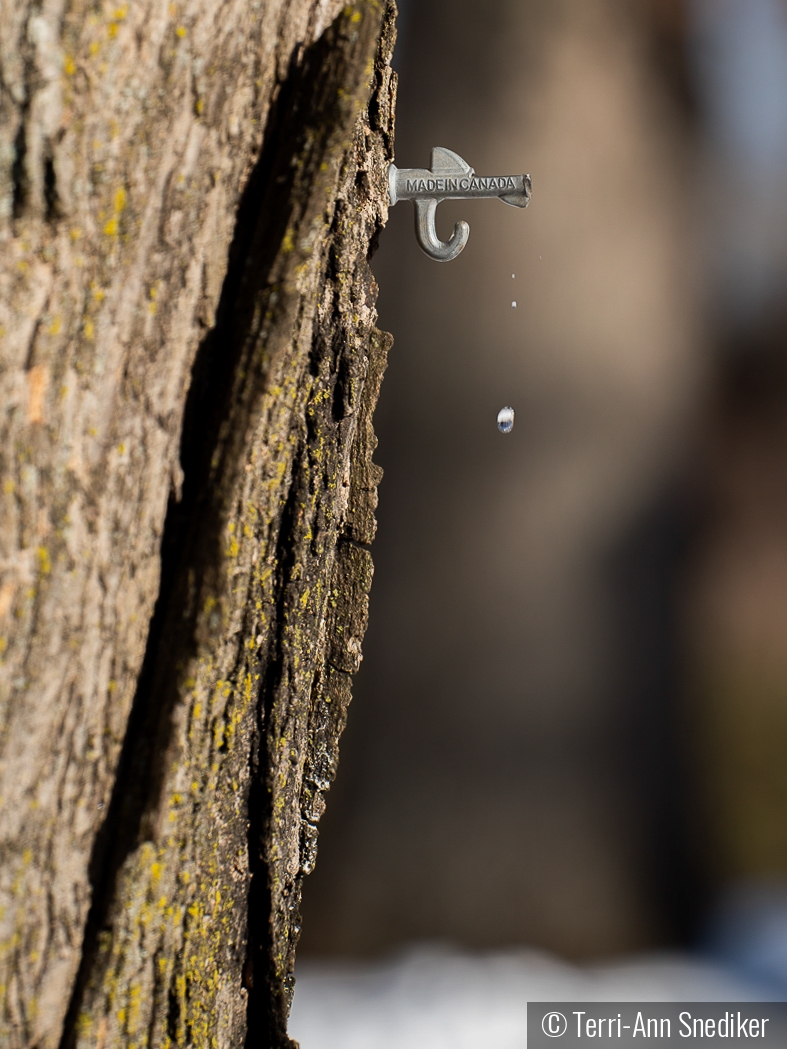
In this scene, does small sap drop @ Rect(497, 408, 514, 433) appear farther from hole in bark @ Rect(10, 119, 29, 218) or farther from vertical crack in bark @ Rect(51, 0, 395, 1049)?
hole in bark @ Rect(10, 119, 29, 218)

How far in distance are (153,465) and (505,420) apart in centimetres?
87

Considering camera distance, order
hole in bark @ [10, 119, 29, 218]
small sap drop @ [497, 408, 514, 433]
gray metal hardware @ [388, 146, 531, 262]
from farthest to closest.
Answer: small sap drop @ [497, 408, 514, 433]
gray metal hardware @ [388, 146, 531, 262]
hole in bark @ [10, 119, 29, 218]

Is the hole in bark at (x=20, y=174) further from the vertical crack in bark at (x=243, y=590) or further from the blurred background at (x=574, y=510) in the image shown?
the blurred background at (x=574, y=510)

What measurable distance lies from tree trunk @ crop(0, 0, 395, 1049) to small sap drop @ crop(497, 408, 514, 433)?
0.77 meters

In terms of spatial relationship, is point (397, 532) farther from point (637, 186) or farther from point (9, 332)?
point (9, 332)

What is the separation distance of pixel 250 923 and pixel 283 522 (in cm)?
21

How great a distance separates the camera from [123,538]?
34cm

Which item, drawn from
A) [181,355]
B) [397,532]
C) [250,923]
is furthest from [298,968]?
[181,355]

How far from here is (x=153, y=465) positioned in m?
0.35

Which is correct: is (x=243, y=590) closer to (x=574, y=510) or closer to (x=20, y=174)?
(x=20, y=174)

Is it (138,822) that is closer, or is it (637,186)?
(138,822)

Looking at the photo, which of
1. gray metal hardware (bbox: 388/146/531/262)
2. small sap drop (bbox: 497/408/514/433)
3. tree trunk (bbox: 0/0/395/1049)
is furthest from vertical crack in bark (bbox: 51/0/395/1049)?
small sap drop (bbox: 497/408/514/433)

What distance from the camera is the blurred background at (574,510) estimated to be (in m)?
1.18

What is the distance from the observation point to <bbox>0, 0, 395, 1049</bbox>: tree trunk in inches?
12.3
